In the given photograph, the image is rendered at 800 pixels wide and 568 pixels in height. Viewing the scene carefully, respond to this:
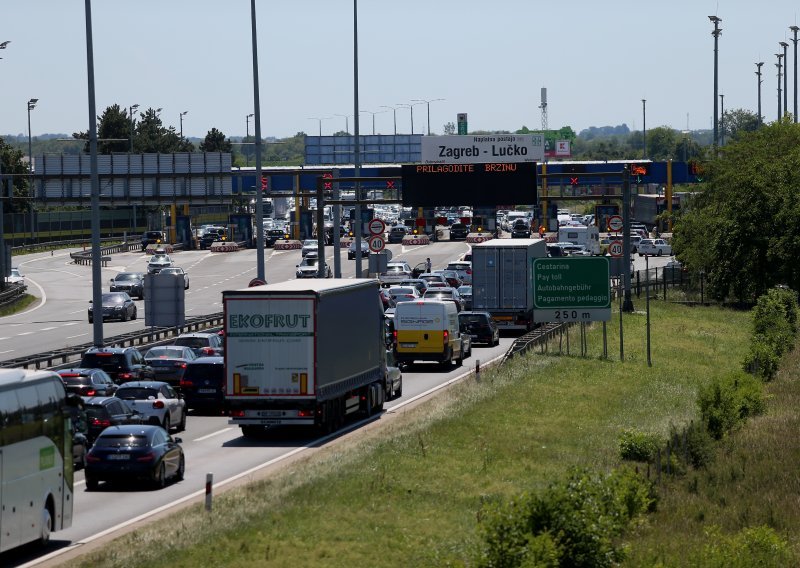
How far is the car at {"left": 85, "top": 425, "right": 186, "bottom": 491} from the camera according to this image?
1060 inches

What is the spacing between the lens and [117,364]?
41.7 meters

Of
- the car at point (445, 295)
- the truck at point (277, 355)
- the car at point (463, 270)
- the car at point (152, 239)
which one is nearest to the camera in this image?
the truck at point (277, 355)

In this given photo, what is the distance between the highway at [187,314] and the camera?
24.7 meters

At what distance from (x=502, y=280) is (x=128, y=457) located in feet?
118

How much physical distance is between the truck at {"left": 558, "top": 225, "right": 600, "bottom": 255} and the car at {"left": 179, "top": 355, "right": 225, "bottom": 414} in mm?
71388

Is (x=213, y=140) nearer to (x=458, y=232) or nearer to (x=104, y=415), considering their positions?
(x=458, y=232)

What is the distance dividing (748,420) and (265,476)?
13.9 m

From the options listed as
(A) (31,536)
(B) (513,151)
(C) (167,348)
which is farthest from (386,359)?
(B) (513,151)

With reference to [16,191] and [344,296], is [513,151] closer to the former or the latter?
[344,296]

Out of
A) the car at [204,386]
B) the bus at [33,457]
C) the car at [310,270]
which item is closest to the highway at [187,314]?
the car at [204,386]

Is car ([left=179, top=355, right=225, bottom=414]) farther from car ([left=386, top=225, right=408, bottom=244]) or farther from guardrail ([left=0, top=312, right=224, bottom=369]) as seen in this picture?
car ([left=386, top=225, right=408, bottom=244])

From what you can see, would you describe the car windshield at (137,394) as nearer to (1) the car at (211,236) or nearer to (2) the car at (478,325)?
(2) the car at (478,325)

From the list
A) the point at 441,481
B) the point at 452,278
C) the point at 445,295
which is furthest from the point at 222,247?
the point at 441,481

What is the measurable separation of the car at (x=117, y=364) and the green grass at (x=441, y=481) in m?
8.25
